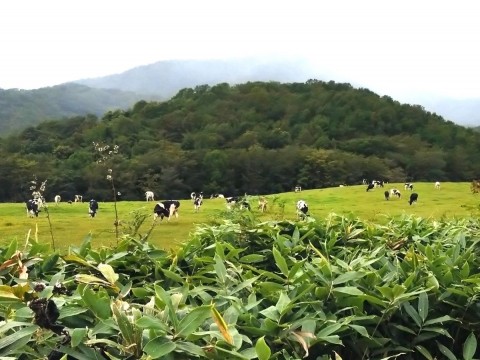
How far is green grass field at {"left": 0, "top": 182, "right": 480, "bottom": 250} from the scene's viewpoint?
17.3m

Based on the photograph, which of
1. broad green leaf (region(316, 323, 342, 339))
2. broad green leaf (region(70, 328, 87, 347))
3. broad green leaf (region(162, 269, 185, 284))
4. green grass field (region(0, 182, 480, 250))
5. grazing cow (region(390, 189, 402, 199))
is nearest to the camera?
broad green leaf (region(70, 328, 87, 347))

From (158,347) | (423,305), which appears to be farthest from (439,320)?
(158,347)

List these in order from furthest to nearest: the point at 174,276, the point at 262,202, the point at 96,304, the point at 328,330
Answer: the point at 262,202
the point at 174,276
the point at 328,330
the point at 96,304

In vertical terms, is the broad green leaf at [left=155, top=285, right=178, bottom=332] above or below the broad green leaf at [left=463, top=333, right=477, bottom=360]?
above

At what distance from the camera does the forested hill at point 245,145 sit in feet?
203

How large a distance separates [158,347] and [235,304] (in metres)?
0.57

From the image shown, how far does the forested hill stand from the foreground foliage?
4602 centimetres

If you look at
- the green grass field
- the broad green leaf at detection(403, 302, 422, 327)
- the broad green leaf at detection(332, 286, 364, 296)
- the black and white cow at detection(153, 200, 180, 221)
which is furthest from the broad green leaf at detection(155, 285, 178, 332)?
the black and white cow at detection(153, 200, 180, 221)

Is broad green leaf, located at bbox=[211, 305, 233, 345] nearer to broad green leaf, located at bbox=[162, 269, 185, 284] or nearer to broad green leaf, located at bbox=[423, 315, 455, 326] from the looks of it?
broad green leaf, located at bbox=[162, 269, 185, 284]

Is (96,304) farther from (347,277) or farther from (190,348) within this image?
(347,277)

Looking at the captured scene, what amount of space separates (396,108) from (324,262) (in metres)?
95.1

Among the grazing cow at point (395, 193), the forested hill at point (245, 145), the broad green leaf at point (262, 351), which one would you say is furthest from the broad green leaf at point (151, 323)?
the forested hill at point (245, 145)

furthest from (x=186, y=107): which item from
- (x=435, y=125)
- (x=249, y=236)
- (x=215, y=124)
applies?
(x=249, y=236)

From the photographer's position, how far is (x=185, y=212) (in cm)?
2652
